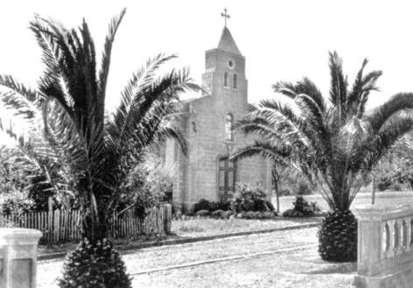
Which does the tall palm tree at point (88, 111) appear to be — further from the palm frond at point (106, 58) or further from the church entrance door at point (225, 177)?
the church entrance door at point (225, 177)

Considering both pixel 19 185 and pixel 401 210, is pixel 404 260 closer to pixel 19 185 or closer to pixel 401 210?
pixel 401 210

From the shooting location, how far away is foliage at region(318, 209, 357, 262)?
12789 millimetres

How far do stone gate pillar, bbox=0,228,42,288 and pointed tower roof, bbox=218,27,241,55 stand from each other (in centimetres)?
2706

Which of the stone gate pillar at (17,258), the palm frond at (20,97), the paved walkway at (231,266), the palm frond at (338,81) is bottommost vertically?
the paved walkway at (231,266)

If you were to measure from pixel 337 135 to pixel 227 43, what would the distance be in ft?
68.7

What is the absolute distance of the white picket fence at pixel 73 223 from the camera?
16.5 metres

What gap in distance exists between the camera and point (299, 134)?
43.3 ft

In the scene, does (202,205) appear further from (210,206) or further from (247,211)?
(247,211)

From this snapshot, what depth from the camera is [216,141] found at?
3212 centimetres

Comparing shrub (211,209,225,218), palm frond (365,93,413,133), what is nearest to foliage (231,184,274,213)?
shrub (211,209,225,218)

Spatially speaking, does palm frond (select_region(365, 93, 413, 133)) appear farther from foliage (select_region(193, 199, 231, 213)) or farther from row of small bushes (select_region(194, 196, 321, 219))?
foliage (select_region(193, 199, 231, 213))

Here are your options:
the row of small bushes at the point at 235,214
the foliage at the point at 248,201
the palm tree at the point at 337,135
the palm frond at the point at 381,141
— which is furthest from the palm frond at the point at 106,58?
the foliage at the point at 248,201

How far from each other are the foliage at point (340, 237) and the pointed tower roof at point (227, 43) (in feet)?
67.9

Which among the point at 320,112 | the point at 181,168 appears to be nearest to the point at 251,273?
the point at 320,112
